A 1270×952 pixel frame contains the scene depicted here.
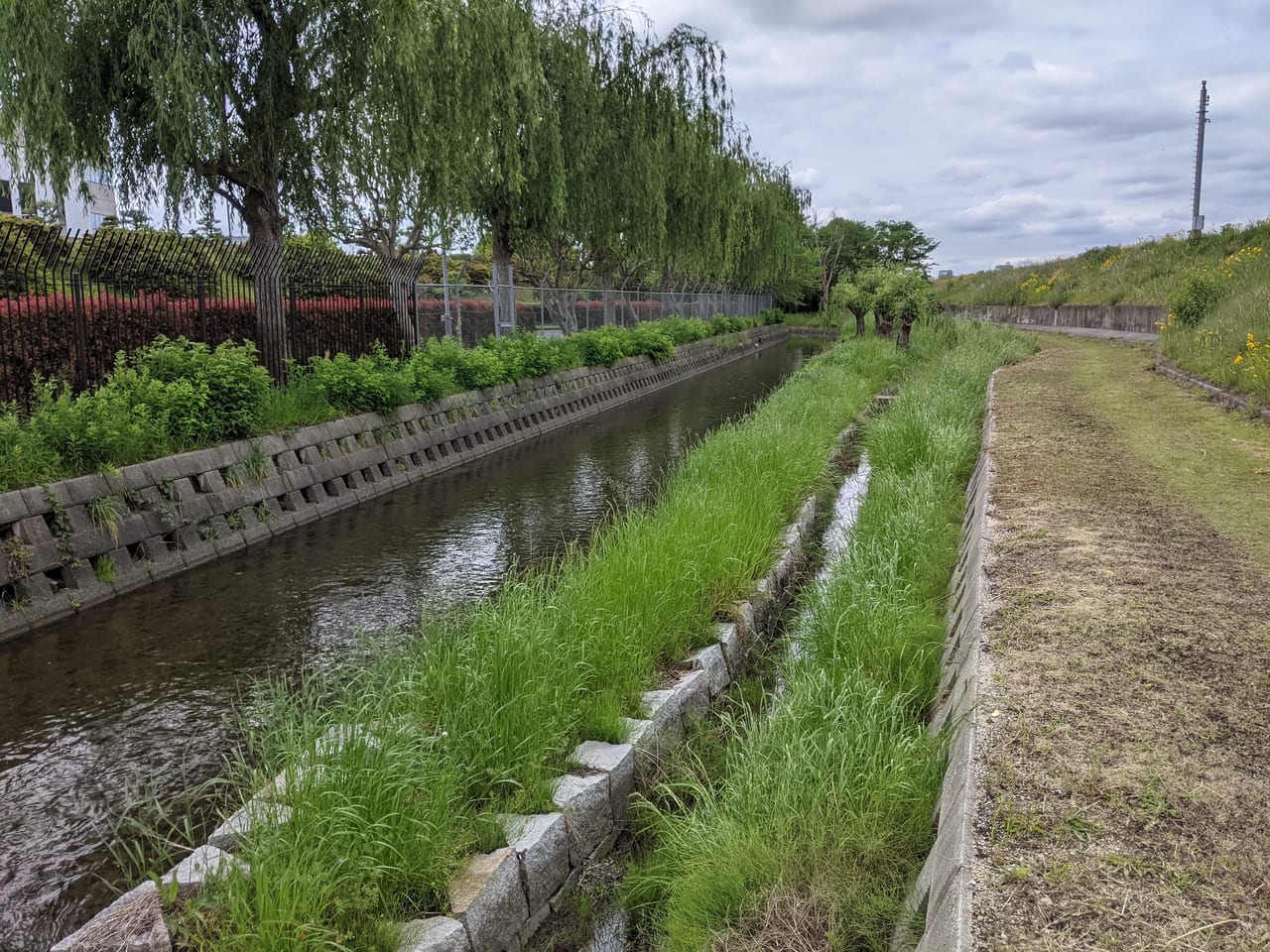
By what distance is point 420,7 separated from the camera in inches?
486

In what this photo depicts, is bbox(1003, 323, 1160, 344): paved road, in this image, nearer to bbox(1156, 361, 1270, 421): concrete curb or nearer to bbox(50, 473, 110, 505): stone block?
bbox(1156, 361, 1270, 421): concrete curb

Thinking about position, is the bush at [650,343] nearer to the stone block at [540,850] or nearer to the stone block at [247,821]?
the stone block at [540,850]

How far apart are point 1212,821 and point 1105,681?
97cm

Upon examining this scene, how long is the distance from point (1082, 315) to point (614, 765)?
2980 cm

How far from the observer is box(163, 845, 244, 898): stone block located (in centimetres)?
285

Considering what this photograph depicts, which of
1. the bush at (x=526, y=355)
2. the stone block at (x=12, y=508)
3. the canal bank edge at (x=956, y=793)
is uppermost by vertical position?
the bush at (x=526, y=355)

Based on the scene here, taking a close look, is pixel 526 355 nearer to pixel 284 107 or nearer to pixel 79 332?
pixel 284 107

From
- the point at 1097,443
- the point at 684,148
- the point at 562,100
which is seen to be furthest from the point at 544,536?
the point at 684,148

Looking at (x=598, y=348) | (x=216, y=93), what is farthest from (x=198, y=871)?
(x=598, y=348)

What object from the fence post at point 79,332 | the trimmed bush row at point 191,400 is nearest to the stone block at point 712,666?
the trimmed bush row at point 191,400

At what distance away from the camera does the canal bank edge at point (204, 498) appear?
22.0ft

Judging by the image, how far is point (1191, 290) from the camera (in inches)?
647

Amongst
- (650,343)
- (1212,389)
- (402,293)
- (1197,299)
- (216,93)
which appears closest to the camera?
(216,93)

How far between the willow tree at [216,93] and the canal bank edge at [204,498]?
206 centimetres
